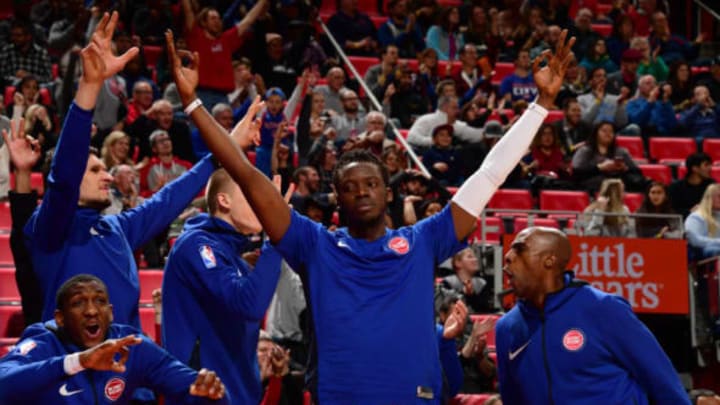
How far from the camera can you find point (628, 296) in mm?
10828

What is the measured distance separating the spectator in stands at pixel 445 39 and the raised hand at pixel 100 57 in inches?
486

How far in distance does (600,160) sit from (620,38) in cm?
461

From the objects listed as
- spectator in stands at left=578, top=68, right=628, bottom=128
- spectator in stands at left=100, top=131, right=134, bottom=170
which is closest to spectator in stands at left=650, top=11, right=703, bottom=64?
spectator in stands at left=578, top=68, right=628, bottom=128

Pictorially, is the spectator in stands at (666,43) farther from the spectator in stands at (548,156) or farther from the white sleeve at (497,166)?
the white sleeve at (497,166)

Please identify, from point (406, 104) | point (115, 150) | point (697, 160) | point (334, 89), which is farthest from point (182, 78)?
point (406, 104)

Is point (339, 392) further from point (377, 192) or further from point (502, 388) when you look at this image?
point (502, 388)

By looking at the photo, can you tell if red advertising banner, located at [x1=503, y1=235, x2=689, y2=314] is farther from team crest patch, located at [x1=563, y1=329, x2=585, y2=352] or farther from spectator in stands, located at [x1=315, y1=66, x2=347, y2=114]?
team crest patch, located at [x1=563, y1=329, x2=585, y2=352]

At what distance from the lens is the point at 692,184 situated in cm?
1313

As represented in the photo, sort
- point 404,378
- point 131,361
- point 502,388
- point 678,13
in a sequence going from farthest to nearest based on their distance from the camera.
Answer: point 678,13 → point 502,388 → point 131,361 → point 404,378

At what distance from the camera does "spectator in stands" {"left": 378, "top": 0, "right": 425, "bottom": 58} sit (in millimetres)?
16420

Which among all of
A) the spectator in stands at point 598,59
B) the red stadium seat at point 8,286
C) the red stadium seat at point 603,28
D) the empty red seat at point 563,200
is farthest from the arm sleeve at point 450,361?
the red stadium seat at point 603,28

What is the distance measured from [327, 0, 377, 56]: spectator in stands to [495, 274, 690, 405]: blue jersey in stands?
37.2 ft

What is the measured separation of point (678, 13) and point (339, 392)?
17694mm

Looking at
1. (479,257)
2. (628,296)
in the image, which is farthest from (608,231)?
(479,257)
